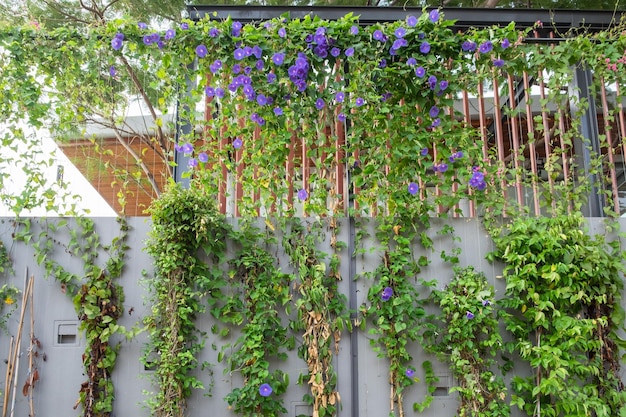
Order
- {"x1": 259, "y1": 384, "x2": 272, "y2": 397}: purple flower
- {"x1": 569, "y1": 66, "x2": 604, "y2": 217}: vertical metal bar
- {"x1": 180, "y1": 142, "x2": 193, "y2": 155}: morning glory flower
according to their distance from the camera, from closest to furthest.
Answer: {"x1": 259, "y1": 384, "x2": 272, "y2": 397}: purple flower < {"x1": 180, "y1": 142, "x2": 193, "y2": 155}: morning glory flower < {"x1": 569, "y1": 66, "x2": 604, "y2": 217}: vertical metal bar

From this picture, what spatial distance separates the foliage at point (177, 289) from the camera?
2916 mm

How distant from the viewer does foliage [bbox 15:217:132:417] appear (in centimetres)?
297

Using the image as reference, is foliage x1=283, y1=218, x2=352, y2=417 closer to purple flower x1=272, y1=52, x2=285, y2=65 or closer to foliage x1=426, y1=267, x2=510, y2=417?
foliage x1=426, y1=267, x2=510, y2=417

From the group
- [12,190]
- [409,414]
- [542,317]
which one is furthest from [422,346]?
[12,190]

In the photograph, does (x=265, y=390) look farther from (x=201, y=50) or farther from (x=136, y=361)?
(x=201, y=50)

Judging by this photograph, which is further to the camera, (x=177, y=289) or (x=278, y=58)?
(x=278, y=58)

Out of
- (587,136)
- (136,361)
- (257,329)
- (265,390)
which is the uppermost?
(587,136)

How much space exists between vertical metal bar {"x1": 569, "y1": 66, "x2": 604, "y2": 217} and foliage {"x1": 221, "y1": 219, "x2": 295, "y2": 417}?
1975 mm

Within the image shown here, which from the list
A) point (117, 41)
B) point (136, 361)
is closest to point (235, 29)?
point (117, 41)

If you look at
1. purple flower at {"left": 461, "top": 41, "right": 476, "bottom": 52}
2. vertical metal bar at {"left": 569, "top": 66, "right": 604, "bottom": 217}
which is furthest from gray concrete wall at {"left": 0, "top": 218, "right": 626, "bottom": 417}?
purple flower at {"left": 461, "top": 41, "right": 476, "bottom": 52}

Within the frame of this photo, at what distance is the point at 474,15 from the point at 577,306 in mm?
2414

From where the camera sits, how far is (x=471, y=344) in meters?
2.94

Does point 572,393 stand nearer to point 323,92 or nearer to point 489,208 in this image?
point 489,208

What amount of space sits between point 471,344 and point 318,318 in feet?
2.71
